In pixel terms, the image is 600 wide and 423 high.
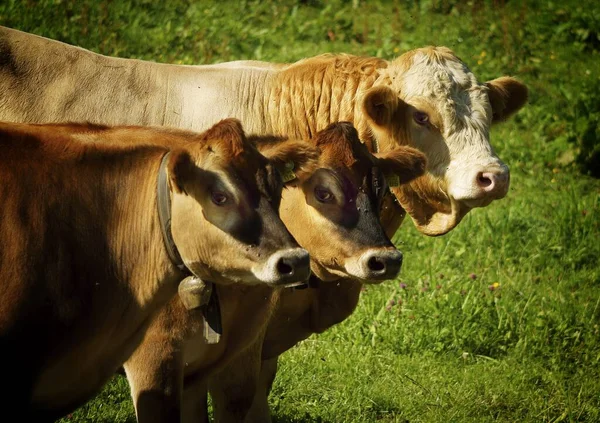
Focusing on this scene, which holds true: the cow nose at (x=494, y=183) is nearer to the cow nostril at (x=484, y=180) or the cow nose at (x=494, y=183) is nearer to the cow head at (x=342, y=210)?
the cow nostril at (x=484, y=180)

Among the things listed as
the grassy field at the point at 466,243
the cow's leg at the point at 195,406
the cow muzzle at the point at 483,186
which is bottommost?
the grassy field at the point at 466,243

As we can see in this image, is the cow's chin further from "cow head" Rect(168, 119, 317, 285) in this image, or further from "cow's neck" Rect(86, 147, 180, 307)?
"cow's neck" Rect(86, 147, 180, 307)

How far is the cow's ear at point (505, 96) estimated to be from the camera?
661 cm

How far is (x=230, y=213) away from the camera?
14.6 feet

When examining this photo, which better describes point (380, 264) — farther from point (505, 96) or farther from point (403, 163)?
point (505, 96)

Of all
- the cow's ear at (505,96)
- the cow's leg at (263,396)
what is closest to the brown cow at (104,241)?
the cow's leg at (263,396)

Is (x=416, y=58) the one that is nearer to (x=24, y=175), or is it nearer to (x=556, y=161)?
(x=24, y=175)

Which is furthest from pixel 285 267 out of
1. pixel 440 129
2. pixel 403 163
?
pixel 440 129

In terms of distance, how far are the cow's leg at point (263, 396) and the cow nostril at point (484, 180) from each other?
170 cm

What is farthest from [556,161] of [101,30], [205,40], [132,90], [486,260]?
[132,90]

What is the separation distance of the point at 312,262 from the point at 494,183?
1251 millimetres

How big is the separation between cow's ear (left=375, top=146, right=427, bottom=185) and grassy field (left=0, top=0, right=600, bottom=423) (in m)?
1.93

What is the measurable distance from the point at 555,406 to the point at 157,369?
336 centimetres

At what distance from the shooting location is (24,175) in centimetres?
450
